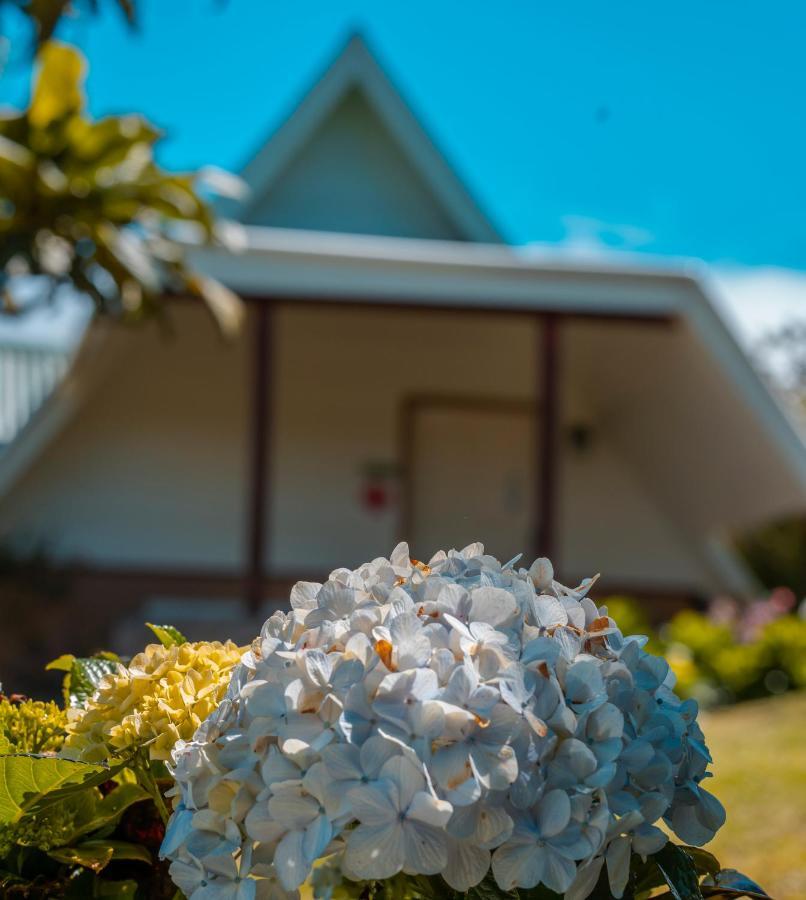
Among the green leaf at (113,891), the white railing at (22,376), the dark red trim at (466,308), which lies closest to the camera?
the green leaf at (113,891)

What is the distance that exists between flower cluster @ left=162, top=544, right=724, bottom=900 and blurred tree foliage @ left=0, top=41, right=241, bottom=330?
756 centimetres

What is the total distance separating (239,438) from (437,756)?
12.2 meters

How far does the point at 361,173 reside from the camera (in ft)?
43.8

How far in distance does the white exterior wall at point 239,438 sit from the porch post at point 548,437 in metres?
2.21

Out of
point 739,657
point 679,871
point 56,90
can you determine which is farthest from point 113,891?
point 739,657

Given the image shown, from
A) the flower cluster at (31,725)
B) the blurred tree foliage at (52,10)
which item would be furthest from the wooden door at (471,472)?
the flower cluster at (31,725)

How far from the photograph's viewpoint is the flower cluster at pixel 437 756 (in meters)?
1.08

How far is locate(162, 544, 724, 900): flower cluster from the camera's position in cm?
108

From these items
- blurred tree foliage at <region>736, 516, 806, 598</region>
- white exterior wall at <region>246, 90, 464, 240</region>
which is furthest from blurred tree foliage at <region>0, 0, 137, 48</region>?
blurred tree foliage at <region>736, 516, 806, 598</region>

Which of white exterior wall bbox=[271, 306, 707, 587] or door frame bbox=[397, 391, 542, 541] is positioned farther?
door frame bbox=[397, 391, 542, 541]

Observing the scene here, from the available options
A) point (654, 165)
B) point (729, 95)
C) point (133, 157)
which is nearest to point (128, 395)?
point (133, 157)

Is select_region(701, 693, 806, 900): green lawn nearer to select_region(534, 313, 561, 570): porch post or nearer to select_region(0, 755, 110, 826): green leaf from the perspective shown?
select_region(534, 313, 561, 570): porch post

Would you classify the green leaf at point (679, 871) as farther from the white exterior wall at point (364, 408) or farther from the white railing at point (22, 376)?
the white railing at point (22, 376)

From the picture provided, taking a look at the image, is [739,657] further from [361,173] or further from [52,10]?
[52,10]
